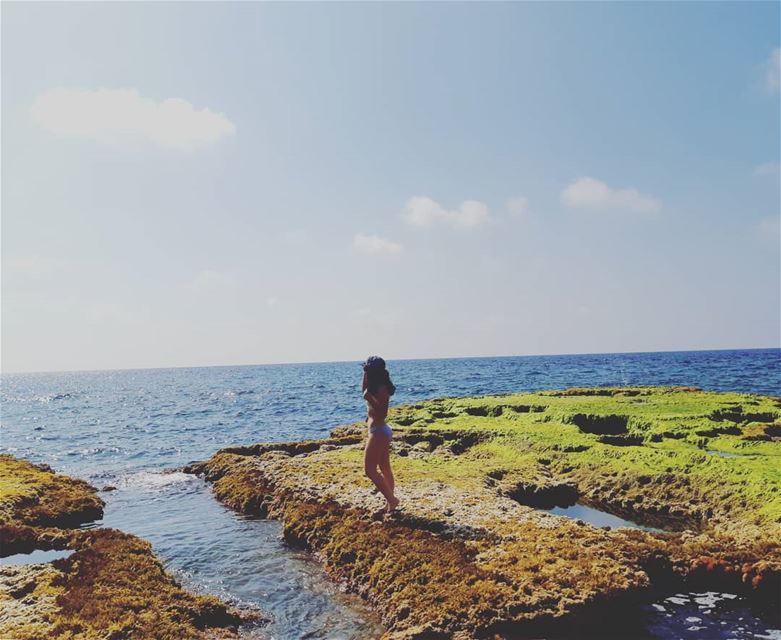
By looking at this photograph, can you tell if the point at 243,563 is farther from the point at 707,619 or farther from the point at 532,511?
the point at 707,619

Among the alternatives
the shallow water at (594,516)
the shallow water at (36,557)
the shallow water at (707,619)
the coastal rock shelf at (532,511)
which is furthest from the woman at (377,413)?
the shallow water at (36,557)

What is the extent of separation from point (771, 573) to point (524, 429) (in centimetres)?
1727

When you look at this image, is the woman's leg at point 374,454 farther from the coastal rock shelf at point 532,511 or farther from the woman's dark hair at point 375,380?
the coastal rock shelf at point 532,511

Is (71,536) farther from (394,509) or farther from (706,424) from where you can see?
(706,424)

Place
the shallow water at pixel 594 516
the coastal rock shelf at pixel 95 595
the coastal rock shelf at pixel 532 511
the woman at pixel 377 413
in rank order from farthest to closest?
the shallow water at pixel 594 516 < the woman at pixel 377 413 < the coastal rock shelf at pixel 532 511 < the coastal rock shelf at pixel 95 595

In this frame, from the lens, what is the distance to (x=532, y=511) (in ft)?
48.2

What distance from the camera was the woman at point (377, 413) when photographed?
1303cm

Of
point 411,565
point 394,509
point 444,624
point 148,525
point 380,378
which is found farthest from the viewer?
point 148,525

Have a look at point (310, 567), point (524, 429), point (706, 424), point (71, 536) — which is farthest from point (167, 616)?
point (706, 424)

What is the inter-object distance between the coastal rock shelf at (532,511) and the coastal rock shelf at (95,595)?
11.6ft

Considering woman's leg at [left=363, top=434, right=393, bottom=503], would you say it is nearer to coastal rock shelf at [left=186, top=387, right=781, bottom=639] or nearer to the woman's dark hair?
the woman's dark hair

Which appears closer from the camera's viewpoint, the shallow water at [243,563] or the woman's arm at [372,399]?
the shallow water at [243,563]

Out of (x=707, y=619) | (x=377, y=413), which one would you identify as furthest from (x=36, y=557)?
(x=707, y=619)

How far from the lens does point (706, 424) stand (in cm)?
2642
